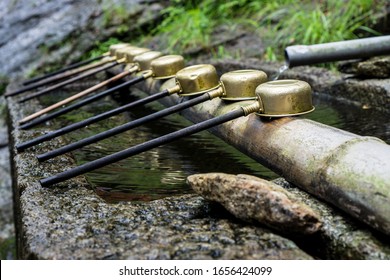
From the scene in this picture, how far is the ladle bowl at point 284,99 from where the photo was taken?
2111mm

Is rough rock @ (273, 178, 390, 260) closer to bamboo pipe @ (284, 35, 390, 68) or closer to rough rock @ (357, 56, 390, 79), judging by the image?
bamboo pipe @ (284, 35, 390, 68)

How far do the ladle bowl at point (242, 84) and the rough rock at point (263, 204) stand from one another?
0.99 metres

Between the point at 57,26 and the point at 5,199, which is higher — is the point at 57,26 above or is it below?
above

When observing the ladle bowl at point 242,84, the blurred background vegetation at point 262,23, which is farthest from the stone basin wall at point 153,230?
the blurred background vegetation at point 262,23

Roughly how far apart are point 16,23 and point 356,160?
23.8ft

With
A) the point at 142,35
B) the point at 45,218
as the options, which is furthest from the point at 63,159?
the point at 142,35

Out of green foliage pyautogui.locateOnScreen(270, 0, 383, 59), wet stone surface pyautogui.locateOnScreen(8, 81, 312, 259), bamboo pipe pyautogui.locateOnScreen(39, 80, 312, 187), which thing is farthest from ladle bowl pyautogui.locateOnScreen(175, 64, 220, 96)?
green foliage pyautogui.locateOnScreen(270, 0, 383, 59)

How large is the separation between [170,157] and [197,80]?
53cm

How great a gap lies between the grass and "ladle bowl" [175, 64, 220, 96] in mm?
3070

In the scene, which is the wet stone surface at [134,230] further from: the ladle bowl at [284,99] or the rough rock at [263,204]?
the ladle bowl at [284,99]

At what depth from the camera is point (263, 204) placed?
4.89 ft

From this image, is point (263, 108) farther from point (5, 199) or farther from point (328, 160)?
point (5, 199)

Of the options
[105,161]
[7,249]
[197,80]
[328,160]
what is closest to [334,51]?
[197,80]

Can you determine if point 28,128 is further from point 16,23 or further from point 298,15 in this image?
point 16,23
